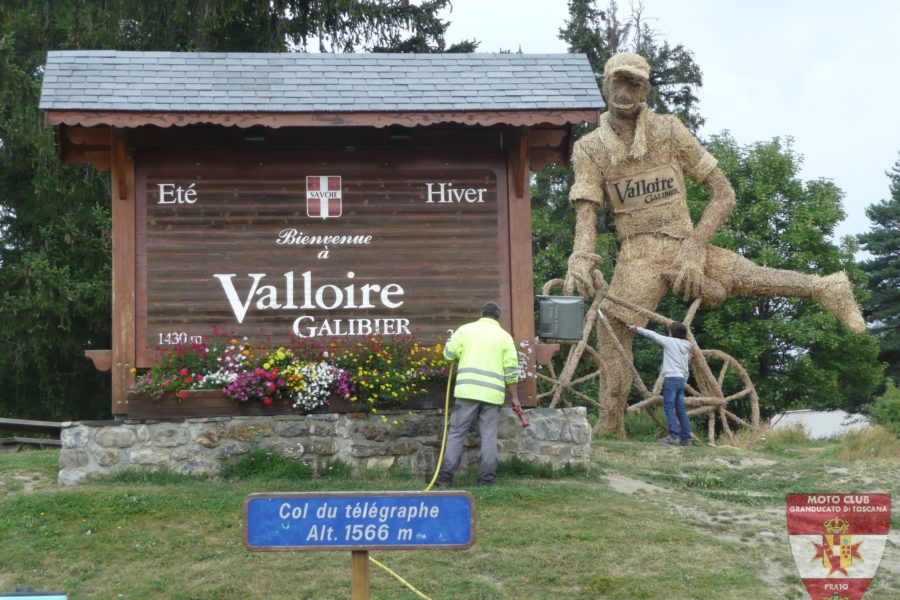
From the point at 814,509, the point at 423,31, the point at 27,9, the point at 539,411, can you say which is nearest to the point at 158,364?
the point at 539,411

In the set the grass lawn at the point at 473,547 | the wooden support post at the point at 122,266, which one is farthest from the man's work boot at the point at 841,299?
the wooden support post at the point at 122,266

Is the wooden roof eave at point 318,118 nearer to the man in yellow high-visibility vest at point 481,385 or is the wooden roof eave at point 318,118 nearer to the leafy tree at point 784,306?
the man in yellow high-visibility vest at point 481,385

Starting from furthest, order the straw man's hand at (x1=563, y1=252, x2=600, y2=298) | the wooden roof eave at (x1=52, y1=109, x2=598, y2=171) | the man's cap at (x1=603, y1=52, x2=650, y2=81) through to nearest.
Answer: the man's cap at (x1=603, y1=52, x2=650, y2=81)
the straw man's hand at (x1=563, y1=252, x2=600, y2=298)
the wooden roof eave at (x1=52, y1=109, x2=598, y2=171)

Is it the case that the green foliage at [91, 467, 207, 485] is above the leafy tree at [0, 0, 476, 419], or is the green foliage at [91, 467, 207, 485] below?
below

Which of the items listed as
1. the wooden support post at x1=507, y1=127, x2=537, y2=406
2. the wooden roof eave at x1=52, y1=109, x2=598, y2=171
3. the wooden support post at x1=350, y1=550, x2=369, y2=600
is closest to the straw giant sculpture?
the wooden support post at x1=507, y1=127, x2=537, y2=406

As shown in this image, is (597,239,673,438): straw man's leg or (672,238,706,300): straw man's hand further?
(597,239,673,438): straw man's leg

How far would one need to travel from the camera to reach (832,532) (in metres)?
5.84

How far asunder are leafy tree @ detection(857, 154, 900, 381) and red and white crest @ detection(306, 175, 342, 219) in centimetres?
2910

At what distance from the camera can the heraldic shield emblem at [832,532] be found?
5734 mm

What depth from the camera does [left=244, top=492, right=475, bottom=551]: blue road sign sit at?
5.46 meters

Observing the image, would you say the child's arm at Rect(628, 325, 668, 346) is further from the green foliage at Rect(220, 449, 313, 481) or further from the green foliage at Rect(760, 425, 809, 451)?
the green foliage at Rect(220, 449, 313, 481)

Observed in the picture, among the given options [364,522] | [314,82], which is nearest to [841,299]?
[314,82]

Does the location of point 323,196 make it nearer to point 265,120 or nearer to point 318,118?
point 318,118

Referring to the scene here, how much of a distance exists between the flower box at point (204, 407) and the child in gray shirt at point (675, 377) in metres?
4.82
